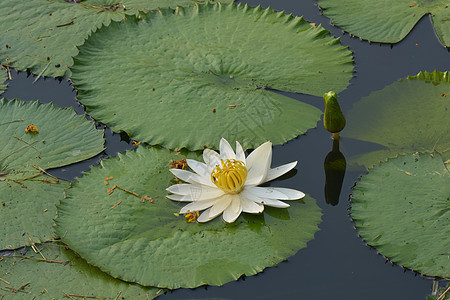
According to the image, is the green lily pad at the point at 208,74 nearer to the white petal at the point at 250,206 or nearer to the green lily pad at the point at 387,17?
the green lily pad at the point at 387,17

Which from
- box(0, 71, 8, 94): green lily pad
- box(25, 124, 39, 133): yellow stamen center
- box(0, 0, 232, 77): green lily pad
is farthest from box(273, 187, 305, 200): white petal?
box(0, 71, 8, 94): green lily pad

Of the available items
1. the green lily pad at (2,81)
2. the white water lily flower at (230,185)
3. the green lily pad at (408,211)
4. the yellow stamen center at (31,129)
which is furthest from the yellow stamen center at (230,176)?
the green lily pad at (2,81)

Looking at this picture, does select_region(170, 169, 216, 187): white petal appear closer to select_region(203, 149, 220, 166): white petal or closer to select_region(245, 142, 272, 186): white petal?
select_region(203, 149, 220, 166): white petal

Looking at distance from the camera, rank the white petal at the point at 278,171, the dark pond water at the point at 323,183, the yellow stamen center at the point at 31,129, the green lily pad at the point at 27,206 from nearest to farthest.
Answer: the dark pond water at the point at 323,183
the green lily pad at the point at 27,206
the white petal at the point at 278,171
the yellow stamen center at the point at 31,129

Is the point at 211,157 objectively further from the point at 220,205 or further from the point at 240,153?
the point at 220,205

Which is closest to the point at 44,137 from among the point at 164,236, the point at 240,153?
the point at 164,236

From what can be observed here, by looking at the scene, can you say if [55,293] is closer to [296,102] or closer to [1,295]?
[1,295]

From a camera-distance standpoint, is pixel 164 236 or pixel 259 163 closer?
pixel 164 236
